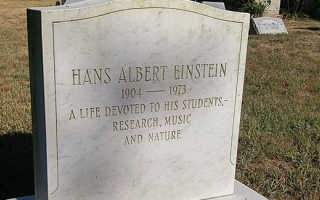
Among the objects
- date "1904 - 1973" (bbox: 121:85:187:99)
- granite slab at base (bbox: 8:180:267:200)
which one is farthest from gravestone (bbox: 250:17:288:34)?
date "1904 - 1973" (bbox: 121:85:187:99)

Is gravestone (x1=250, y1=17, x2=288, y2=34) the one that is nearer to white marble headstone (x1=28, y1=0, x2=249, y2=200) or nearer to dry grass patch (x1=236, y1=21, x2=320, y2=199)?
dry grass patch (x1=236, y1=21, x2=320, y2=199)

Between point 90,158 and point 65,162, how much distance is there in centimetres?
13

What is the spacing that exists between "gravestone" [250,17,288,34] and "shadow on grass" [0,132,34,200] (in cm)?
724

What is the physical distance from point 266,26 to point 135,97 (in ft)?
27.7

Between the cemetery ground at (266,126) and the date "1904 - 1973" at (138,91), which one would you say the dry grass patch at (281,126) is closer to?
the cemetery ground at (266,126)

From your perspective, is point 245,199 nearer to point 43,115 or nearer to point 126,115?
point 126,115

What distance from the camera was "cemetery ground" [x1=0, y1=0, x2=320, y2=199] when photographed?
3.33 metres

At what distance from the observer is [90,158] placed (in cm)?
233

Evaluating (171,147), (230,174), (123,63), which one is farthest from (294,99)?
(123,63)

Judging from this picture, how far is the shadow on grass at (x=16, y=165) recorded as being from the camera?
315 centimetres

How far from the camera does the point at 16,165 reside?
349 cm

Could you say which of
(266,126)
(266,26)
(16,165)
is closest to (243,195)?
(266,126)

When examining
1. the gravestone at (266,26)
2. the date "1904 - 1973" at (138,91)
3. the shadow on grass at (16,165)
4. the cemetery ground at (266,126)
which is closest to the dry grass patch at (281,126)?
the cemetery ground at (266,126)

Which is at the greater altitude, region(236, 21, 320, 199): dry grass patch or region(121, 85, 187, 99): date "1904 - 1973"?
region(121, 85, 187, 99): date "1904 - 1973"
